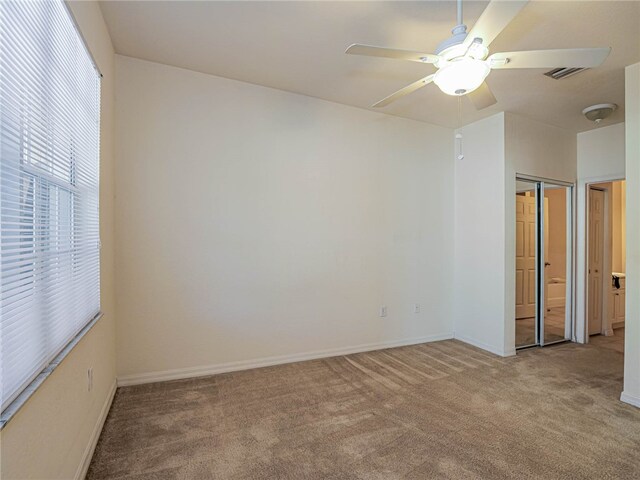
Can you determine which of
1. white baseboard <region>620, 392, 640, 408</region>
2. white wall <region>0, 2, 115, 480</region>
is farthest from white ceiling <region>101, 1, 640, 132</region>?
white baseboard <region>620, 392, 640, 408</region>

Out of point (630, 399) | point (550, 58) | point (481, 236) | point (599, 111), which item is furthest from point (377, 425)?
point (599, 111)

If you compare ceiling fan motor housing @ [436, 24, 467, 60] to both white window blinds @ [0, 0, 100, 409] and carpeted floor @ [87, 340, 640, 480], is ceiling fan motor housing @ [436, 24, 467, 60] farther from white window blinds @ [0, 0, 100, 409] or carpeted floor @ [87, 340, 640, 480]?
carpeted floor @ [87, 340, 640, 480]

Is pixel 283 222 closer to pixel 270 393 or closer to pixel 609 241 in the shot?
pixel 270 393

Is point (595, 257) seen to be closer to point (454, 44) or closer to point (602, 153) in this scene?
point (602, 153)

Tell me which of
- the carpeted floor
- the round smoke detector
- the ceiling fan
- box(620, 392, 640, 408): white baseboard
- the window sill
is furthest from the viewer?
the round smoke detector

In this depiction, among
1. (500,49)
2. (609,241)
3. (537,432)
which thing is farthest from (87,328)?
(609,241)

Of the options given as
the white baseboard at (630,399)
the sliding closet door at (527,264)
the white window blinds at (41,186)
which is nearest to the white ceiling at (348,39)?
the white window blinds at (41,186)

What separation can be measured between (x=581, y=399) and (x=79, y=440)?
365 centimetres

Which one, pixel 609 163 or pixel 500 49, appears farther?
pixel 609 163

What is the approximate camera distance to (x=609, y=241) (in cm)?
462

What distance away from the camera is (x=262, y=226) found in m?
3.36

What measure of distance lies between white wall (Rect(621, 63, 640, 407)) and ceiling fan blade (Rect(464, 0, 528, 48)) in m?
2.04

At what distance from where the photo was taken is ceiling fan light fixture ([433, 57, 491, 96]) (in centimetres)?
171

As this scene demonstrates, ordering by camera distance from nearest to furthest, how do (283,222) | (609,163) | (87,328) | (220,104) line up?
(87,328), (220,104), (283,222), (609,163)
